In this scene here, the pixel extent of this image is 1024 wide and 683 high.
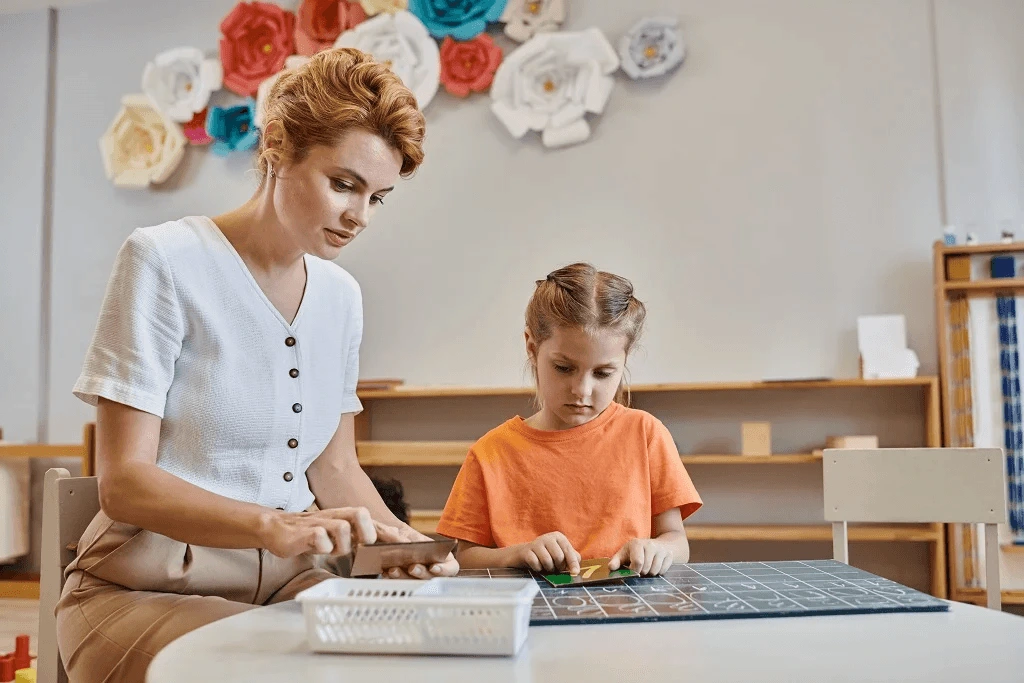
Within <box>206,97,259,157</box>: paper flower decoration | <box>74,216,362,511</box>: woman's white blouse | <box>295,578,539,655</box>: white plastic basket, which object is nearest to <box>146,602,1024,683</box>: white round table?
<box>295,578,539,655</box>: white plastic basket

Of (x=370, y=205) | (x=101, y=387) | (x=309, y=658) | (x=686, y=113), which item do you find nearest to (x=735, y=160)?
(x=686, y=113)

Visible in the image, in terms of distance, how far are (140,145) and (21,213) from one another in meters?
0.77

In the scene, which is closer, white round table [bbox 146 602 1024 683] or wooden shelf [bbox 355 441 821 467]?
white round table [bbox 146 602 1024 683]

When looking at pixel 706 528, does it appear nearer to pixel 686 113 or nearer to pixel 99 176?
pixel 686 113

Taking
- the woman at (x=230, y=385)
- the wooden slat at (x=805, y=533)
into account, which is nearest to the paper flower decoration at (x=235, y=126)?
the wooden slat at (x=805, y=533)

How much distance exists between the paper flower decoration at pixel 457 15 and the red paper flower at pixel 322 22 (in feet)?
1.04

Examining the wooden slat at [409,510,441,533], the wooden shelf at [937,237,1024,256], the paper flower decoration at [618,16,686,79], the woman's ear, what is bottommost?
the wooden slat at [409,510,441,533]

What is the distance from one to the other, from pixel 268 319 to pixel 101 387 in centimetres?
27

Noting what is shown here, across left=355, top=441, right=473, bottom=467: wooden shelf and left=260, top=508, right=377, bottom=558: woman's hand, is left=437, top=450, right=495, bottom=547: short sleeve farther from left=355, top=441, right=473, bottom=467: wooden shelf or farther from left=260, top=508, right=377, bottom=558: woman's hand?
left=355, top=441, right=473, bottom=467: wooden shelf

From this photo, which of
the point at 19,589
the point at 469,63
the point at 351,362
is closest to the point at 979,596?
the point at 351,362

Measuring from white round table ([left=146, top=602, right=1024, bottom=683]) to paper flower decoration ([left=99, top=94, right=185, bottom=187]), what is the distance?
13.1 feet

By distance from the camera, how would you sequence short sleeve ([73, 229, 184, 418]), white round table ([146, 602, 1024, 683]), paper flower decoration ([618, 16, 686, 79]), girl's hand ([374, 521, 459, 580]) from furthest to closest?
1. paper flower decoration ([618, 16, 686, 79])
2. short sleeve ([73, 229, 184, 418])
3. girl's hand ([374, 521, 459, 580])
4. white round table ([146, 602, 1024, 683])

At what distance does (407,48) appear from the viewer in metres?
4.24

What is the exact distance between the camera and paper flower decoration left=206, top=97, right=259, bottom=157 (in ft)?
14.6
